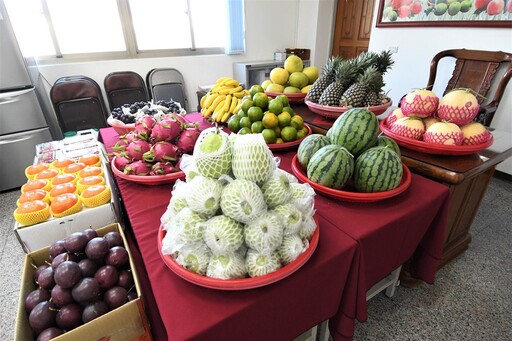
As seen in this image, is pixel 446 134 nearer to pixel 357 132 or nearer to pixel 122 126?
pixel 357 132

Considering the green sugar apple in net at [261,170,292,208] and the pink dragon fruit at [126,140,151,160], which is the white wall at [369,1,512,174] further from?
the pink dragon fruit at [126,140,151,160]

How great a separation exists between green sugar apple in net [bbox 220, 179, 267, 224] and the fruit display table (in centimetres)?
76

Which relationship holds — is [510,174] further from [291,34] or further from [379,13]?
[291,34]

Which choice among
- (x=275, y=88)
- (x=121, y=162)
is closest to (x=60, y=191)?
(x=121, y=162)

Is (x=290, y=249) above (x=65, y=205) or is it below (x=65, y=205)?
above

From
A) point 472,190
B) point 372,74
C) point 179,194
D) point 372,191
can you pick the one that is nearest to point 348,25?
point 372,74

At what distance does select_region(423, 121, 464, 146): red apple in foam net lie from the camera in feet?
3.20

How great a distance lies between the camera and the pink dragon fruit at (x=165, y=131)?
3.46 ft

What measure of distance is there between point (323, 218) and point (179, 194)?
422 millimetres

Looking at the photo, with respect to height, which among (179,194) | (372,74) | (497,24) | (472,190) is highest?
(497,24)

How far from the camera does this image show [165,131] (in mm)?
1058

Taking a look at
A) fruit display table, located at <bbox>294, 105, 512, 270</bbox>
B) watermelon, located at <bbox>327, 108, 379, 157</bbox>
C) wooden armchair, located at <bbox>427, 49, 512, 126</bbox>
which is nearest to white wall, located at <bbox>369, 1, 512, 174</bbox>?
wooden armchair, located at <bbox>427, 49, 512, 126</bbox>

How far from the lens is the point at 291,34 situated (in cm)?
427

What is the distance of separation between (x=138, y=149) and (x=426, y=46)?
3.23m
